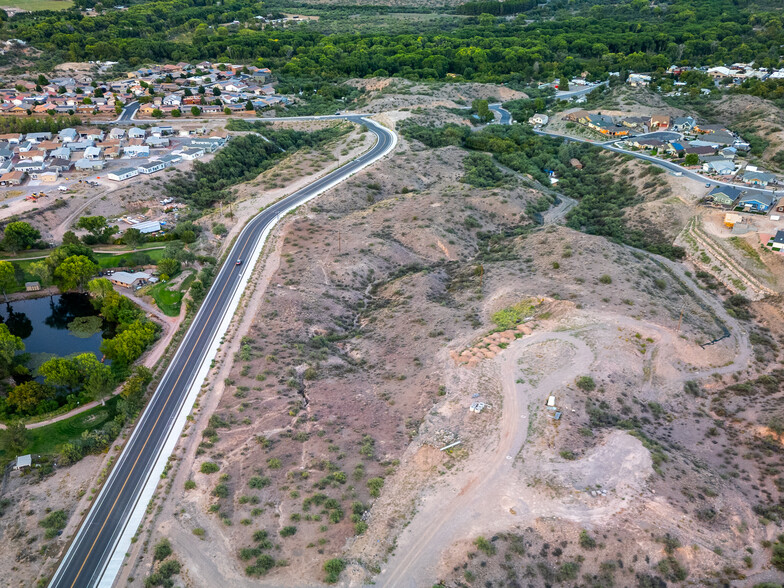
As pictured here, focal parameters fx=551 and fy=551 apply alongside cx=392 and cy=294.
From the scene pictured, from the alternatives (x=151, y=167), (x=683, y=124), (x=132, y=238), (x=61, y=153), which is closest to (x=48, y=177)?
(x=61, y=153)

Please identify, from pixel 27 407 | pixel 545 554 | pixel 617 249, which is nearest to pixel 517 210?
pixel 617 249

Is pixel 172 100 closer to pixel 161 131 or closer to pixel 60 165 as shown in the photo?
pixel 161 131

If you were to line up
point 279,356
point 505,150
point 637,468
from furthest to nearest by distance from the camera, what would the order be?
point 505,150, point 279,356, point 637,468

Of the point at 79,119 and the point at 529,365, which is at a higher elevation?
the point at 79,119

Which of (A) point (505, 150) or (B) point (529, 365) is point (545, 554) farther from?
(A) point (505, 150)

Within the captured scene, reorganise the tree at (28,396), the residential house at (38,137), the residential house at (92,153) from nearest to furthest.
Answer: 1. the tree at (28,396)
2. the residential house at (92,153)
3. the residential house at (38,137)

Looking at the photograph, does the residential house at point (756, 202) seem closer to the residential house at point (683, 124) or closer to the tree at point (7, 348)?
the residential house at point (683, 124)

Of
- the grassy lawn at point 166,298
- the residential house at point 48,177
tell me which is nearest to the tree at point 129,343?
the grassy lawn at point 166,298
